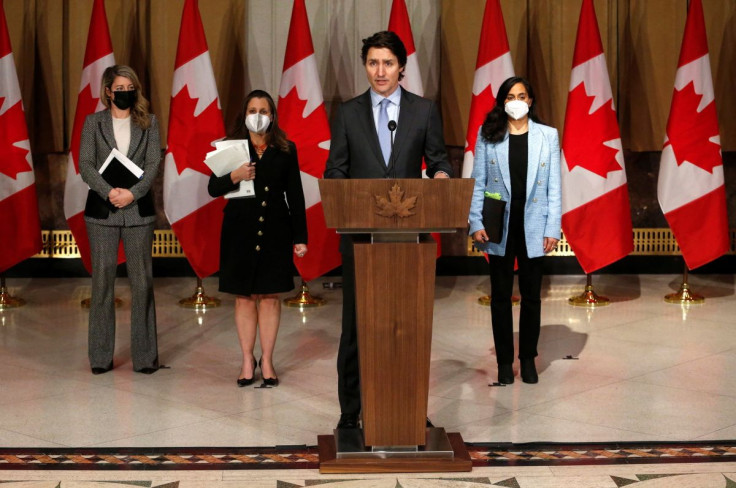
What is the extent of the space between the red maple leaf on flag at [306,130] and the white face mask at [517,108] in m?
2.79

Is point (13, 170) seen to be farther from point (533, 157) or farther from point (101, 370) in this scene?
point (533, 157)

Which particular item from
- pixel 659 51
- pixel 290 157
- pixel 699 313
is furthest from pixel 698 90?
pixel 290 157

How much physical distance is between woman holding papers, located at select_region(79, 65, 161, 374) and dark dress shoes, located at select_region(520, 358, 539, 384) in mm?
1978

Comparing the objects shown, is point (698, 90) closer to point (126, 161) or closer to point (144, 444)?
point (126, 161)

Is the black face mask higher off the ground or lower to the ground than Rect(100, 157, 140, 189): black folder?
higher

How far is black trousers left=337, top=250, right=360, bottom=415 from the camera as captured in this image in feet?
14.3

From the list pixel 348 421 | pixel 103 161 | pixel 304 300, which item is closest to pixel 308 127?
pixel 304 300

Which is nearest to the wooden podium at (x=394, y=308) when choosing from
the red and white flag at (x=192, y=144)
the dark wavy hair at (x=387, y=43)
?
the dark wavy hair at (x=387, y=43)

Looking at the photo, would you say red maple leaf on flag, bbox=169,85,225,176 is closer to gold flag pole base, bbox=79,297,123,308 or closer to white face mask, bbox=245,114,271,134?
gold flag pole base, bbox=79,297,123,308

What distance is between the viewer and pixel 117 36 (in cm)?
894

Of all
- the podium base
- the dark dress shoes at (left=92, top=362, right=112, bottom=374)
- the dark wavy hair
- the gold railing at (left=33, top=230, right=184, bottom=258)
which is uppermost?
the dark wavy hair

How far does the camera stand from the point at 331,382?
562cm

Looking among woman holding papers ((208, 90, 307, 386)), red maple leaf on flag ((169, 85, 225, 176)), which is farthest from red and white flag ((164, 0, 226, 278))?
woman holding papers ((208, 90, 307, 386))

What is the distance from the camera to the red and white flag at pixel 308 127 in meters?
7.95
